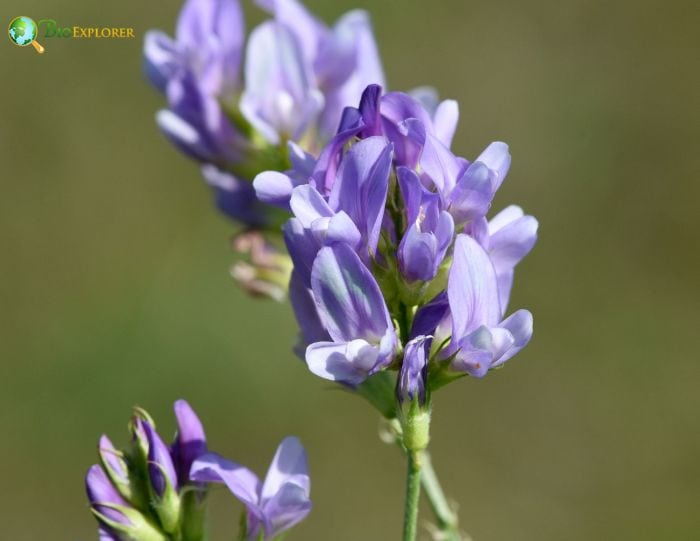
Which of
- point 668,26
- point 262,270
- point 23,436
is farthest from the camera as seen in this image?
point 668,26

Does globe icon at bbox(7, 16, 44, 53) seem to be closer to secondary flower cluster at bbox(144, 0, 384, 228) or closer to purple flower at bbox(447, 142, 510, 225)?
secondary flower cluster at bbox(144, 0, 384, 228)

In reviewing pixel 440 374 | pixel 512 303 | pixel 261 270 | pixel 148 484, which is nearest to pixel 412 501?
pixel 440 374

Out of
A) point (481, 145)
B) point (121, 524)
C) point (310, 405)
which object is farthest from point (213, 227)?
point (121, 524)

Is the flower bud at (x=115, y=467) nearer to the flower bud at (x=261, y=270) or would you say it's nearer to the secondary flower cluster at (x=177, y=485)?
the secondary flower cluster at (x=177, y=485)

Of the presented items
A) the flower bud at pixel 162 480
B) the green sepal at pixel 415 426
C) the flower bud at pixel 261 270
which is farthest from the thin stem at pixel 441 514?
the flower bud at pixel 261 270

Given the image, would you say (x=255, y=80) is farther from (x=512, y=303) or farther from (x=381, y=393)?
(x=512, y=303)

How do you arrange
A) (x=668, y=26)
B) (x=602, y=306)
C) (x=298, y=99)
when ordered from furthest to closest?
(x=668, y=26) → (x=602, y=306) → (x=298, y=99)

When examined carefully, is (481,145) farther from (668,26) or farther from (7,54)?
(7,54)
